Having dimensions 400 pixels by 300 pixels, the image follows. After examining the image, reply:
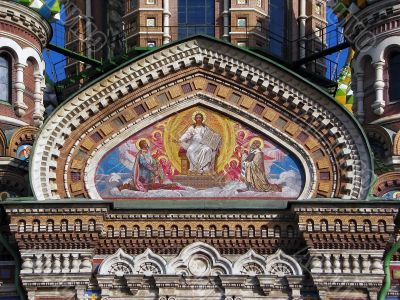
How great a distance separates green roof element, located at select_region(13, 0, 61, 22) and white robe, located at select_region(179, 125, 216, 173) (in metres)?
3.54

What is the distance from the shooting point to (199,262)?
78.1 ft

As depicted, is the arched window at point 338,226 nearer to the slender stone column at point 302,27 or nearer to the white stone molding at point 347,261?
the white stone molding at point 347,261

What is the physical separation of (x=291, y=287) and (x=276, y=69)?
3.34 metres

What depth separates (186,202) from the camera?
79.0ft

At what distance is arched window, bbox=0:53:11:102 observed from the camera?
26062 mm

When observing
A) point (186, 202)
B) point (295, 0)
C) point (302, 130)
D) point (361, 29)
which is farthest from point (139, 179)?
point (295, 0)

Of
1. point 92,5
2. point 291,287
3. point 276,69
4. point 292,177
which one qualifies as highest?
point 92,5

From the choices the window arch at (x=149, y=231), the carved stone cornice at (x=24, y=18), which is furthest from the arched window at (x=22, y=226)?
the carved stone cornice at (x=24, y=18)

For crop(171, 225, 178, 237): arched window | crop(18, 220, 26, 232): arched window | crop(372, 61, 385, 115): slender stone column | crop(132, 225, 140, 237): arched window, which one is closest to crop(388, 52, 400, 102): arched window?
crop(372, 61, 385, 115): slender stone column

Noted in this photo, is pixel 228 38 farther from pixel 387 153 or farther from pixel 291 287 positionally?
pixel 291 287

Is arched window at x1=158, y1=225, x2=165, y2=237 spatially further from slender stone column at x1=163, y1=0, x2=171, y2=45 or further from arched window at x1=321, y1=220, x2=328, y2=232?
slender stone column at x1=163, y1=0, x2=171, y2=45

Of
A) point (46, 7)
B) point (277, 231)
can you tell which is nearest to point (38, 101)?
point (46, 7)

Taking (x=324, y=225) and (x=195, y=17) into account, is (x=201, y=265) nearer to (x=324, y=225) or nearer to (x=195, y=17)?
(x=324, y=225)

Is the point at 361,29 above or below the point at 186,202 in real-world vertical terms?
above
